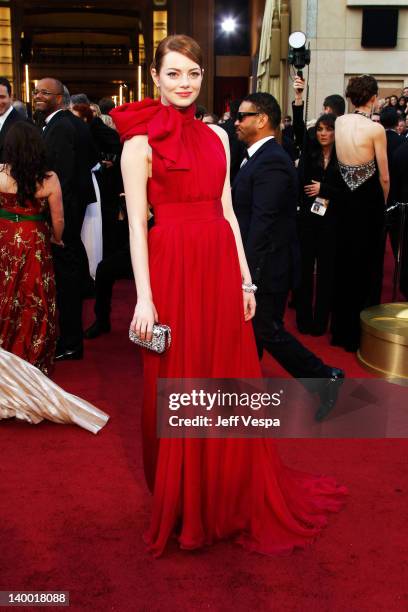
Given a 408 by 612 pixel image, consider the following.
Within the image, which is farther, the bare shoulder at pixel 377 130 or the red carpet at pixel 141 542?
the bare shoulder at pixel 377 130

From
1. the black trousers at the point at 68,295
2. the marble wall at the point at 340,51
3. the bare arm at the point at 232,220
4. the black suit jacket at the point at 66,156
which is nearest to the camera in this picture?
the bare arm at the point at 232,220

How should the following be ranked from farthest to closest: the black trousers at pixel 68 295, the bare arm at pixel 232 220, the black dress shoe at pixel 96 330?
the black dress shoe at pixel 96 330, the black trousers at pixel 68 295, the bare arm at pixel 232 220

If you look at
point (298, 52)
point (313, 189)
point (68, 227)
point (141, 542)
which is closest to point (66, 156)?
point (68, 227)

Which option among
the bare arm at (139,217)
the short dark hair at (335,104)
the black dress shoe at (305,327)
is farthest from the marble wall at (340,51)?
the bare arm at (139,217)

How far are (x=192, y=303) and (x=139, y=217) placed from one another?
33cm

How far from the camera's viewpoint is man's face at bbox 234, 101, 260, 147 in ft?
12.4

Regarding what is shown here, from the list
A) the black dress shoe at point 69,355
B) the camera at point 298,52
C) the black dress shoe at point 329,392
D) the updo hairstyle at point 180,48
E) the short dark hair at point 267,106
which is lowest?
the black dress shoe at point 69,355

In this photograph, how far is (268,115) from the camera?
3.77 m

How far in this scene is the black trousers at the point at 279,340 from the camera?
3676mm

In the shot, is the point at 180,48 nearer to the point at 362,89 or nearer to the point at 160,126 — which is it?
the point at 160,126

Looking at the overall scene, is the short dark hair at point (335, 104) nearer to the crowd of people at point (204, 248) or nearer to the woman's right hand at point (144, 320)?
the crowd of people at point (204, 248)

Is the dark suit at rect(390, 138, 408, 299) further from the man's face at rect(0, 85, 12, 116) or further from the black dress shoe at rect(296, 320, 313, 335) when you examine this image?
the man's face at rect(0, 85, 12, 116)

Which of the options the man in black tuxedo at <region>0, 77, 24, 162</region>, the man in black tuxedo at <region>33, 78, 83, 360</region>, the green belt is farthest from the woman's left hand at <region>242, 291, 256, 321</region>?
the man in black tuxedo at <region>0, 77, 24, 162</region>

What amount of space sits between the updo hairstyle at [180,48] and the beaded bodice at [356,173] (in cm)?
264
